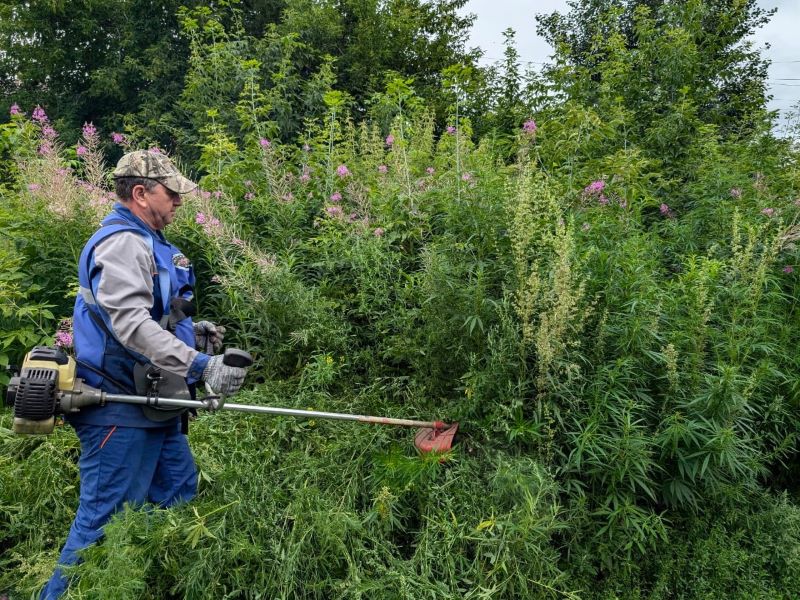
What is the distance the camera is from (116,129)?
55.0 ft

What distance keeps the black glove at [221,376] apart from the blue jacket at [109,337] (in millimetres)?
53

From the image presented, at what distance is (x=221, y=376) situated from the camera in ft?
9.18

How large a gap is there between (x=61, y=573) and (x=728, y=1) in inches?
569

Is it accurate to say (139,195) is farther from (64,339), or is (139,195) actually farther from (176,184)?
→ (64,339)

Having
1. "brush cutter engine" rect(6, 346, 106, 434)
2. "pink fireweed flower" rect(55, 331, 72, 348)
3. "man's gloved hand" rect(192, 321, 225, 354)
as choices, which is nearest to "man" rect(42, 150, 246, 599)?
"brush cutter engine" rect(6, 346, 106, 434)

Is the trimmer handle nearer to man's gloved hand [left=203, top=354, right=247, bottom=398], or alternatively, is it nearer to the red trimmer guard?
man's gloved hand [left=203, top=354, right=247, bottom=398]

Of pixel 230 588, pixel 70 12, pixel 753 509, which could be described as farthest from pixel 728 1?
pixel 70 12

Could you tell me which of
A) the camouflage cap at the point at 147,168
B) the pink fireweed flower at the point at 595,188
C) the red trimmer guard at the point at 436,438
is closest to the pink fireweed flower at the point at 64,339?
the camouflage cap at the point at 147,168

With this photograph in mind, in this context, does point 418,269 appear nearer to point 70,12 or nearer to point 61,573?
point 61,573

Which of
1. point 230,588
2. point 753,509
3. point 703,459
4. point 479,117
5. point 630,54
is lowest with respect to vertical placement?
point 230,588

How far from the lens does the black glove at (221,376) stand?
279 centimetres

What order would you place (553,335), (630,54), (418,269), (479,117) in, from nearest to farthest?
1. (553,335)
2. (418,269)
3. (630,54)
4. (479,117)

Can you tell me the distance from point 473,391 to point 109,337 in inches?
78.6

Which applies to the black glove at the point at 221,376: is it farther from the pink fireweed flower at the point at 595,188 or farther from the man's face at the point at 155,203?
the pink fireweed flower at the point at 595,188
